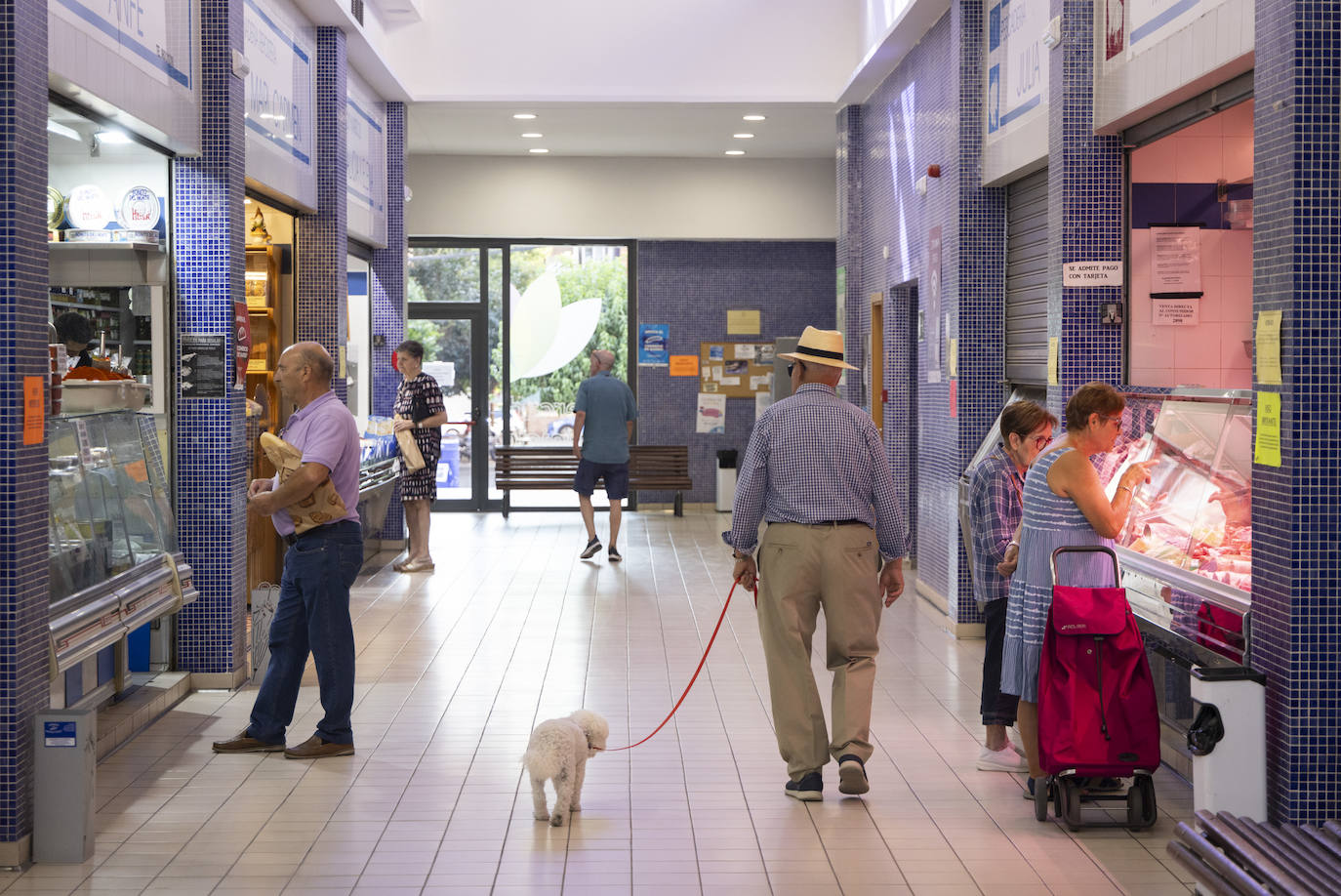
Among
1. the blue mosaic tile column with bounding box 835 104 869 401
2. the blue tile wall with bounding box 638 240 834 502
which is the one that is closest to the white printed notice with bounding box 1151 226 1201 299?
the blue mosaic tile column with bounding box 835 104 869 401

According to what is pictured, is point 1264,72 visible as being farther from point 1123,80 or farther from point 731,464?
point 731,464

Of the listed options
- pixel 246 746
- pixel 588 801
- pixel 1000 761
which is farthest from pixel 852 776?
pixel 246 746

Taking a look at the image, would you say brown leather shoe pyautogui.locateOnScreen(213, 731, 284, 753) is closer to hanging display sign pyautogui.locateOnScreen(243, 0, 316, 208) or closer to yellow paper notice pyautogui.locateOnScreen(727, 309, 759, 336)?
hanging display sign pyautogui.locateOnScreen(243, 0, 316, 208)

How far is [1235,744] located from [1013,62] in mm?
4654

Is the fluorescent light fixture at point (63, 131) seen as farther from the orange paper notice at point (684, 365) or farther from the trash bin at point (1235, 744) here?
the orange paper notice at point (684, 365)

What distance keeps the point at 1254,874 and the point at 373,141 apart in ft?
31.8

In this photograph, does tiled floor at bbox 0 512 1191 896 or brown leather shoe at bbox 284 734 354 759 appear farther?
brown leather shoe at bbox 284 734 354 759

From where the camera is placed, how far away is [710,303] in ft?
49.5

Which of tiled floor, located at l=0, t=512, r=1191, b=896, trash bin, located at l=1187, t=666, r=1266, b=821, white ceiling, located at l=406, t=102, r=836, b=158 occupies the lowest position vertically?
tiled floor, located at l=0, t=512, r=1191, b=896

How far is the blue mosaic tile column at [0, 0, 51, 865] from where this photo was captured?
3992 mm

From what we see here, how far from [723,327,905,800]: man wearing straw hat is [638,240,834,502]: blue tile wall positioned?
10399mm

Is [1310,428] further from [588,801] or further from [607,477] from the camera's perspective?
[607,477]

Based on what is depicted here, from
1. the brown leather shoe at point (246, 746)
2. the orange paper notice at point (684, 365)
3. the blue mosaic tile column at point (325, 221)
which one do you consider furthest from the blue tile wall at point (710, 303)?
the brown leather shoe at point (246, 746)

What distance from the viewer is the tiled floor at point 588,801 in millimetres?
3922
